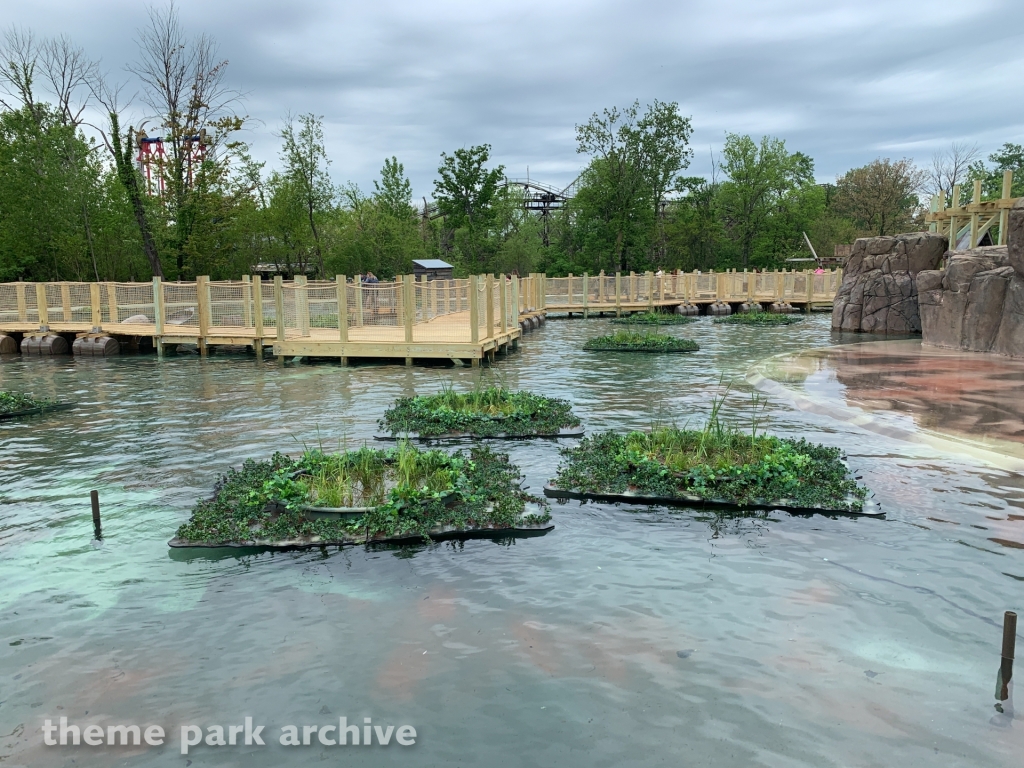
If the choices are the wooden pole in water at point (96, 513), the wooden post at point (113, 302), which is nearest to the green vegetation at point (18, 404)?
the wooden pole in water at point (96, 513)

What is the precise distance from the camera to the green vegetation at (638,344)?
22502 mm

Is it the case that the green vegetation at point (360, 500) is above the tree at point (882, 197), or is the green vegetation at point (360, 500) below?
below

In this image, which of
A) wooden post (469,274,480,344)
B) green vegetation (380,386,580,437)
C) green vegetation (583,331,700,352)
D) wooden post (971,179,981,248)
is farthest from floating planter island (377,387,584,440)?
wooden post (971,179,981,248)

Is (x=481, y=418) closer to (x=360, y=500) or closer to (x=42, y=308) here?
(x=360, y=500)

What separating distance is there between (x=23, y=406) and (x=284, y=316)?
8135 millimetres

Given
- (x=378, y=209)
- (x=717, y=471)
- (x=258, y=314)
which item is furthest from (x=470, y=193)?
(x=717, y=471)

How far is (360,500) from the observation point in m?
7.88

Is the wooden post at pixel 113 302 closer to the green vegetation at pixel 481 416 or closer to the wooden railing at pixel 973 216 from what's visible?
the green vegetation at pixel 481 416

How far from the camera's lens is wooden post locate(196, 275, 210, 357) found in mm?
22641

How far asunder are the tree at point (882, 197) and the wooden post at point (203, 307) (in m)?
50.3

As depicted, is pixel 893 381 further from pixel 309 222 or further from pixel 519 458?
pixel 309 222

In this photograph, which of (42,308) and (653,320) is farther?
(653,320)

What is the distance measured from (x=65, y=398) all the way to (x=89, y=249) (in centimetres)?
2288

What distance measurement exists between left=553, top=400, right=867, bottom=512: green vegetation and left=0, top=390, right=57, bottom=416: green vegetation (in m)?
9.52
